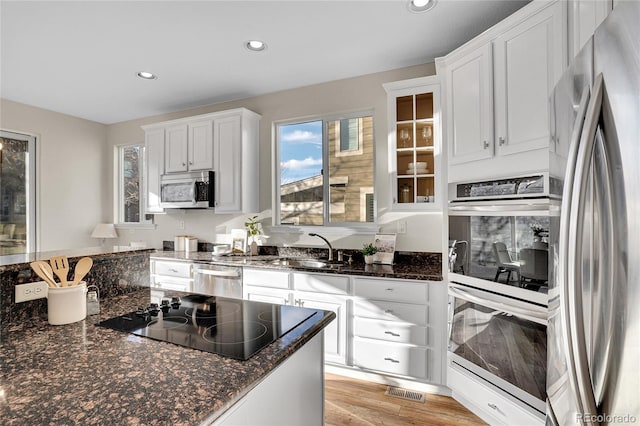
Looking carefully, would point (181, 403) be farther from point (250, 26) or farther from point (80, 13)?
point (80, 13)

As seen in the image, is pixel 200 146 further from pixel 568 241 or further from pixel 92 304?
pixel 568 241

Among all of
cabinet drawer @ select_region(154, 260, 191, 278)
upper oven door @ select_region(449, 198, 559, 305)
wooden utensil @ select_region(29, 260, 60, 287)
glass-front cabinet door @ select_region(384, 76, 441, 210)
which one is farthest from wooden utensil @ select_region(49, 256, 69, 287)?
glass-front cabinet door @ select_region(384, 76, 441, 210)

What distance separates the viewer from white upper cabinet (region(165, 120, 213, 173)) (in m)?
3.61

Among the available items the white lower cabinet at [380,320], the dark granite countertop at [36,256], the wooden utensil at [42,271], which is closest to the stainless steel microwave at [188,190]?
the white lower cabinet at [380,320]

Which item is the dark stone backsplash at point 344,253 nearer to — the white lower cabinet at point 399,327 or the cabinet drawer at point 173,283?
the white lower cabinet at point 399,327

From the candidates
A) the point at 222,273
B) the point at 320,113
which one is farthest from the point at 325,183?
the point at 222,273

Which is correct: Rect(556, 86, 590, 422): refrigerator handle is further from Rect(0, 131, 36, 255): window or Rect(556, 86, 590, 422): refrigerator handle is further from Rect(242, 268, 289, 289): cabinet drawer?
Rect(0, 131, 36, 255): window

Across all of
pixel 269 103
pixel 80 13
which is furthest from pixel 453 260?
pixel 80 13

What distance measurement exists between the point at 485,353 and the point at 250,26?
257cm

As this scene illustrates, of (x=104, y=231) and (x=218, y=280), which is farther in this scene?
(x=104, y=231)

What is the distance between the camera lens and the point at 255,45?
8.49 ft

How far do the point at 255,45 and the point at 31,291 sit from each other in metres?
2.15

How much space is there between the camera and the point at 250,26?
7.66 ft

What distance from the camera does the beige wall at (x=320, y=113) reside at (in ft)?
9.71
